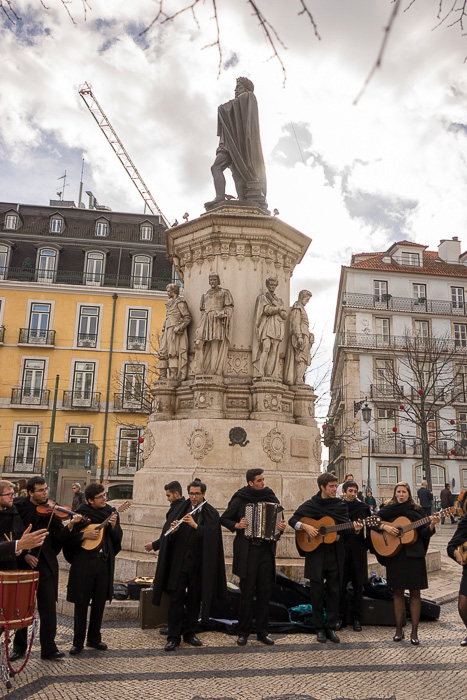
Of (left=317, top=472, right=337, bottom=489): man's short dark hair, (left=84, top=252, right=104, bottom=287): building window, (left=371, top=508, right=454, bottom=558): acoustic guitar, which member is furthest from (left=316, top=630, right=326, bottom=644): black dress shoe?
(left=84, top=252, right=104, bottom=287): building window

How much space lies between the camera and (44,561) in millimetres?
5395

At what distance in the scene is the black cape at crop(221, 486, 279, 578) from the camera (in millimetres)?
6141

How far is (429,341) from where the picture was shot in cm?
3541

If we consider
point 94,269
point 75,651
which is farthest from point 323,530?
point 94,269

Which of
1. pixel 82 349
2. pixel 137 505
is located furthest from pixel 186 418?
pixel 82 349

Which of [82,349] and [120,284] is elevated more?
[120,284]

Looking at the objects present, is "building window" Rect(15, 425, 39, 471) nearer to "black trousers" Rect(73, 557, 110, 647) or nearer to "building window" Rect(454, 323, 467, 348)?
"building window" Rect(454, 323, 467, 348)

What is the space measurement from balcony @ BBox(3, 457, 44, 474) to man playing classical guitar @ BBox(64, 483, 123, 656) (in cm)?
2952

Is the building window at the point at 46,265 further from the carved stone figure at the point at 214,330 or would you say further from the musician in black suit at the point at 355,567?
the musician in black suit at the point at 355,567

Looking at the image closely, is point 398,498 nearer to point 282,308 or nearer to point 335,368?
point 282,308

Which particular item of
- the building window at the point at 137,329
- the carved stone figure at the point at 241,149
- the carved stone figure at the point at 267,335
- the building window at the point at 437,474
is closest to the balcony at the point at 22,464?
the building window at the point at 137,329

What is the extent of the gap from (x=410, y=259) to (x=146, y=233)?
21.5m

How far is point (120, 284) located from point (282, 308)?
29.6 metres

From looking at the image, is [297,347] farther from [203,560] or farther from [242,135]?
[203,560]
